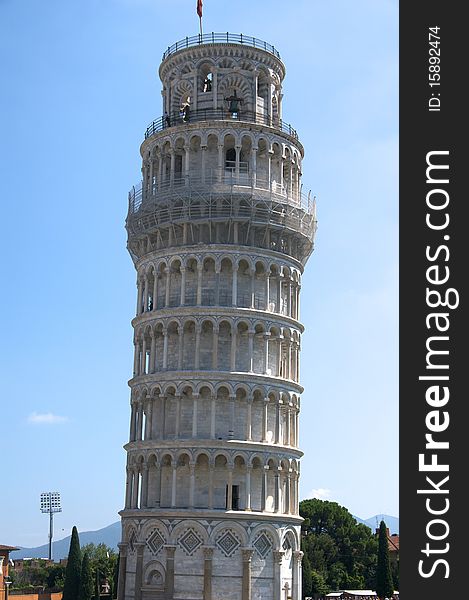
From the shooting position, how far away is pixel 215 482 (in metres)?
56.5

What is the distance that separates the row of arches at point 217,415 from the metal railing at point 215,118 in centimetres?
1729

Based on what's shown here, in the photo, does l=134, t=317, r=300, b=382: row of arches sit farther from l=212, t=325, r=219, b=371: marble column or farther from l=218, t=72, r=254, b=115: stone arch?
l=218, t=72, r=254, b=115: stone arch

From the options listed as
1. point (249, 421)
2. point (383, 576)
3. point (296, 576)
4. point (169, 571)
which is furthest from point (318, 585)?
point (249, 421)

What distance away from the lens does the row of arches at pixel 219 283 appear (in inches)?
2338

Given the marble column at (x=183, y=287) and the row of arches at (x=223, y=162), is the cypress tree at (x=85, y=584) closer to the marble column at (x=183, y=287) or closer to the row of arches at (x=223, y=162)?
the marble column at (x=183, y=287)

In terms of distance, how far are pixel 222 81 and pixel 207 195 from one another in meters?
8.94

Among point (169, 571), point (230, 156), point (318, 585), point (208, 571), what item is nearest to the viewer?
point (208, 571)

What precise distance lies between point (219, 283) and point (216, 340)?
Answer: 12.0ft

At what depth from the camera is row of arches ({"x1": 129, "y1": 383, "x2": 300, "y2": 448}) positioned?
57.2 m

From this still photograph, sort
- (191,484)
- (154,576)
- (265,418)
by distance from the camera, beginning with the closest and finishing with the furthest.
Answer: (191,484)
(154,576)
(265,418)

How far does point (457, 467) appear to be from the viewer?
24.9 m

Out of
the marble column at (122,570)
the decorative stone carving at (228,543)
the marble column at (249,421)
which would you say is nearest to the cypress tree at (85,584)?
the marble column at (122,570)

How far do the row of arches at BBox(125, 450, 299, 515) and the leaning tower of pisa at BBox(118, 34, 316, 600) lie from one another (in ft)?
0.27

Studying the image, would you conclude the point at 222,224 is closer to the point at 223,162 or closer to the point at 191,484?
the point at 223,162
